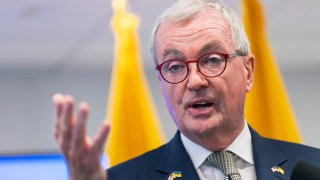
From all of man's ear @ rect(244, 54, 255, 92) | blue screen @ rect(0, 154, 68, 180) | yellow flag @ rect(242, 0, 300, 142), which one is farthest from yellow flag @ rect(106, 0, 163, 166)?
blue screen @ rect(0, 154, 68, 180)

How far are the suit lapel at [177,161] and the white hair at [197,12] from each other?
10.0 inches

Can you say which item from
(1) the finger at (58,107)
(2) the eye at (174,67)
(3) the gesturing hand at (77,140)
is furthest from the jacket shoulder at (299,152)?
(1) the finger at (58,107)

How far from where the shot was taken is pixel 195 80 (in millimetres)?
1728

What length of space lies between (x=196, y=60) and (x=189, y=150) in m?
0.27

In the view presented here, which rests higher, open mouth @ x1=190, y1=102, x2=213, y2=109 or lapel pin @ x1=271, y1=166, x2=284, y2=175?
open mouth @ x1=190, y1=102, x2=213, y2=109

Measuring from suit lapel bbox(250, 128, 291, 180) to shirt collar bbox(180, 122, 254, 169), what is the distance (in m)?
0.02

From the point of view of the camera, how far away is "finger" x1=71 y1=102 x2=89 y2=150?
1.22 meters

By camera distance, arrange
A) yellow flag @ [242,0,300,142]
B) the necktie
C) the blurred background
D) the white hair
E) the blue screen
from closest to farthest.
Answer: the necktie
the white hair
yellow flag @ [242,0,300,142]
the blurred background
the blue screen

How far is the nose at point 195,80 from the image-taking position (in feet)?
5.66

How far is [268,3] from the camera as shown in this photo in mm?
4914

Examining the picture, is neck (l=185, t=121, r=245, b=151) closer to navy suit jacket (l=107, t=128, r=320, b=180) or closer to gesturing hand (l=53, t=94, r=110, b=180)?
navy suit jacket (l=107, t=128, r=320, b=180)

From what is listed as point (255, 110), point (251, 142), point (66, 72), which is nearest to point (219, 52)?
point (251, 142)

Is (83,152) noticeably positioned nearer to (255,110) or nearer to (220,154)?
(220,154)

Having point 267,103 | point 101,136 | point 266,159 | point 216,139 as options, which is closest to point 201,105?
point 216,139
